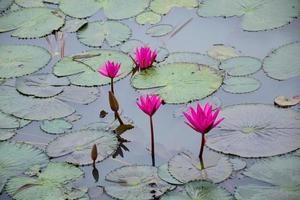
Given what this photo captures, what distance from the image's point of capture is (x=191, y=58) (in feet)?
8.52

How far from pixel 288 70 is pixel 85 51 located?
0.95 metres

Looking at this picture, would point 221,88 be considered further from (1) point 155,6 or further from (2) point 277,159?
(1) point 155,6

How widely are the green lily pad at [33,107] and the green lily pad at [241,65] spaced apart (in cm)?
70

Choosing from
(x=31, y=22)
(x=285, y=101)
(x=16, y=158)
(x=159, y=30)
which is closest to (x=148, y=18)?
(x=159, y=30)

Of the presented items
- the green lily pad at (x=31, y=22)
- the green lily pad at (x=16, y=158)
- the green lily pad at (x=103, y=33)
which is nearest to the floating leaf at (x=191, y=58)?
the green lily pad at (x=103, y=33)

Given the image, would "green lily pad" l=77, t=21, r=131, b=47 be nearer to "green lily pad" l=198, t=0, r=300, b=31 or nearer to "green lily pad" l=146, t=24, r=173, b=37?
"green lily pad" l=146, t=24, r=173, b=37

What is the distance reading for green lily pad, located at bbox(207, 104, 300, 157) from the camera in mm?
2062

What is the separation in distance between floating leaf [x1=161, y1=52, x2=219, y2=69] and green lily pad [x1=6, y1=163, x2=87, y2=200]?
78 centimetres

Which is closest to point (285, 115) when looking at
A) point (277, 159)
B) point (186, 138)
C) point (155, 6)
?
point (277, 159)

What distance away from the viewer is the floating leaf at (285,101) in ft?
7.41

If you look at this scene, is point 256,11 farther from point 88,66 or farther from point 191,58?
point 88,66

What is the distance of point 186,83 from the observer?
241 cm

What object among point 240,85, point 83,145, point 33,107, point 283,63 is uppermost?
point 283,63

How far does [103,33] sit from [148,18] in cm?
26
